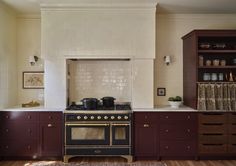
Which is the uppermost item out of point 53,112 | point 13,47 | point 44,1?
point 44,1

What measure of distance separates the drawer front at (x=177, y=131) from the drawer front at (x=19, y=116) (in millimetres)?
2212

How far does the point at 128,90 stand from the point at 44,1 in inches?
87.4

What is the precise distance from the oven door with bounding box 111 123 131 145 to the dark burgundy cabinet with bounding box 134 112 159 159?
15cm

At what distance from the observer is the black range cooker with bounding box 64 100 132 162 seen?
3.98 metres

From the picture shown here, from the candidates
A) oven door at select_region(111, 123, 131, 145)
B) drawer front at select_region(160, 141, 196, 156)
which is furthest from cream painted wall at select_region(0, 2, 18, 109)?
drawer front at select_region(160, 141, 196, 156)

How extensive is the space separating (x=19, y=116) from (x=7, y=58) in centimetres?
113

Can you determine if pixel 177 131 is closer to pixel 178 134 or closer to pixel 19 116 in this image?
pixel 178 134

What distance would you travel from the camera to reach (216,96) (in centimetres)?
409

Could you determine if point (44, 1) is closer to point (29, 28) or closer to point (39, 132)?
point (29, 28)

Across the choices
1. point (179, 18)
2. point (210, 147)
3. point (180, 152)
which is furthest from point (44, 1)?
point (210, 147)

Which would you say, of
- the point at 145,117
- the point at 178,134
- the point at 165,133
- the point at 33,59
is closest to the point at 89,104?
→ the point at 145,117

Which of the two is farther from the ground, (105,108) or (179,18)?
(179,18)

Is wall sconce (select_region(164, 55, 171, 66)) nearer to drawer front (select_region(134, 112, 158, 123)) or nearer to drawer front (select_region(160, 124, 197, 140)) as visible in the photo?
drawer front (select_region(134, 112, 158, 123))

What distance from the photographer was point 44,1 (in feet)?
13.4
